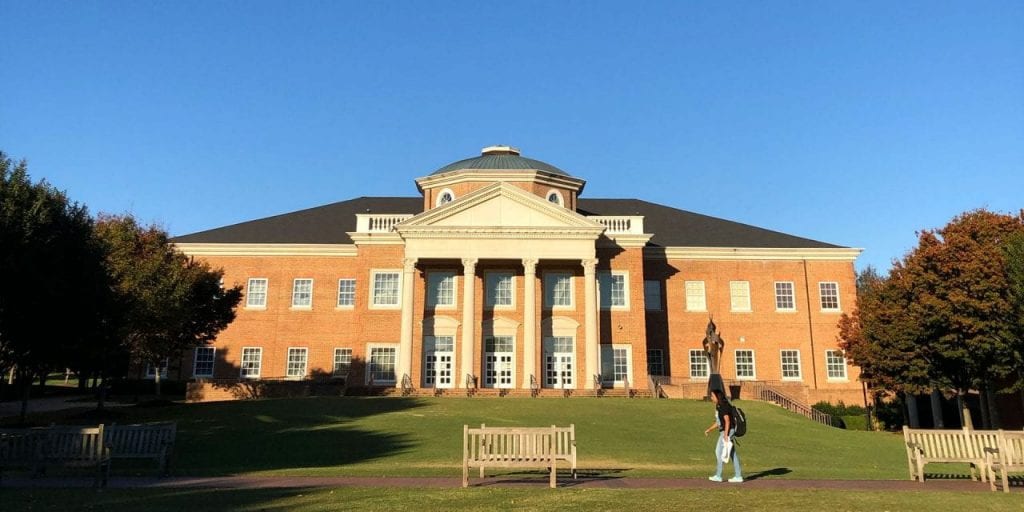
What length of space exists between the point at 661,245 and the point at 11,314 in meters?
34.6

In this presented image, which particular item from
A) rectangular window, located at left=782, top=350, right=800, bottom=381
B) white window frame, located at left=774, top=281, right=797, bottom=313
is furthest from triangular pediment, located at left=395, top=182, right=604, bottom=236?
rectangular window, located at left=782, top=350, right=800, bottom=381

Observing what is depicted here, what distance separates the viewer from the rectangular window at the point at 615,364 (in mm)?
39875

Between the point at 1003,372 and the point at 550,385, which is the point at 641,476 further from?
the point at 550,385

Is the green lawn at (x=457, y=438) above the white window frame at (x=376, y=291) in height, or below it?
below

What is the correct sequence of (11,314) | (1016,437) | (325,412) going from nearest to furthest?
1. (1016,437)
2. (11,314)
3. (325,412)

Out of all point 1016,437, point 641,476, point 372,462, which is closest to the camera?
point 1016,437

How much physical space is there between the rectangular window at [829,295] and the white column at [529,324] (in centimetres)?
1945

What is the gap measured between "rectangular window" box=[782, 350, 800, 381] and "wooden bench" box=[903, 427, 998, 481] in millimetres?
31445

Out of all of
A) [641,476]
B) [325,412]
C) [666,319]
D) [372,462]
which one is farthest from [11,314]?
[666,319]

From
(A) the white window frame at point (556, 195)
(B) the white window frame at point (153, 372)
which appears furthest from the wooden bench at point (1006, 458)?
(B) the white window frame at point (153, 372)

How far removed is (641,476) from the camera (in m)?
13.6

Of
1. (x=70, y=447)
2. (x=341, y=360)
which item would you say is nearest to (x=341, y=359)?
(x=341, y=360)

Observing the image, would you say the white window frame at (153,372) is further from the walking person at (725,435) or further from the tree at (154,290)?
the walking person at (725,435)

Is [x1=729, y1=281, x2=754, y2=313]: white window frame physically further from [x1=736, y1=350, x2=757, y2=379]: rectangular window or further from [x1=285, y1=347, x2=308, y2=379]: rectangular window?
[x1=285, y1=347, x2=308, y2=379]: rectangular window
